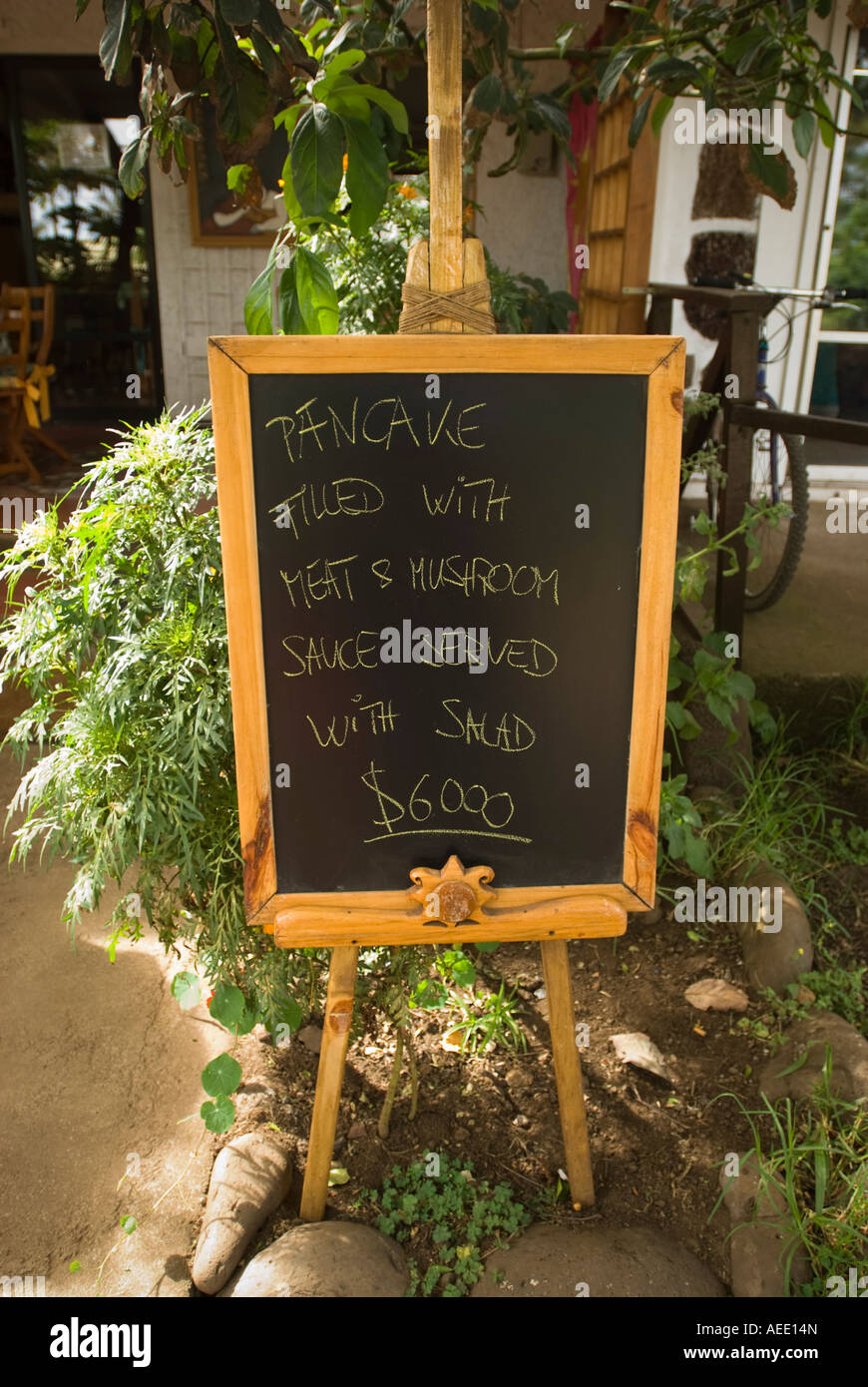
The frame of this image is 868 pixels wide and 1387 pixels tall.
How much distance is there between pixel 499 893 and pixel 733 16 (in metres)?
1.92

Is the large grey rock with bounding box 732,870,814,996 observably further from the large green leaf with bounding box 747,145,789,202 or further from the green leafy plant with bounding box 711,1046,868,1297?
the large green leaf with bounding box 747,145,789,202

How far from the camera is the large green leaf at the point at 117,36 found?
5.62 ft

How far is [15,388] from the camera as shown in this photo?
570 centimetres

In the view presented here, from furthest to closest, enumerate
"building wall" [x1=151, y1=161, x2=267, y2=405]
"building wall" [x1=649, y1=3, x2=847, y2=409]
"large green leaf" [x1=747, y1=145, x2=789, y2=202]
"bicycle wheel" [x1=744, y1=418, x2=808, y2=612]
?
"building wall" [x1=151, y1=161, x2=267, y2=405], "building wall" [x1=649, y1=3, x2=847, y2=409], "bicycle wheel" [x1=744, y1=418, x2=808, y2=612], "large green leaf" [x1=747, y1=145, x2=789, y2=202]

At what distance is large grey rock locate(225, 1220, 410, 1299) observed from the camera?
1.72 meters

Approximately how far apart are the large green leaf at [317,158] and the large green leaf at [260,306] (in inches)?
7.5

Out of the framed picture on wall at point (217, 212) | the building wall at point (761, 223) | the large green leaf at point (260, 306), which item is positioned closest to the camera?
the large green leaf at point (260, 306)

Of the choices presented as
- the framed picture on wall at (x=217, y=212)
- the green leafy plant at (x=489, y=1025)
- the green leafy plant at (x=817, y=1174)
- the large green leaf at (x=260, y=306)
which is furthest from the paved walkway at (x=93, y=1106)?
the framed picture on wall at (x=217, y=212)

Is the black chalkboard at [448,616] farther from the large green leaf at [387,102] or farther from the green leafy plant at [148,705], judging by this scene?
the large green leaf at [387,102]

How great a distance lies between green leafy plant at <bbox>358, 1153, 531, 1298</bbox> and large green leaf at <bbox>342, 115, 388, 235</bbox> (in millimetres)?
1785

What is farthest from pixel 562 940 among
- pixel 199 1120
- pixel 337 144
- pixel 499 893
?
pixel 337 144

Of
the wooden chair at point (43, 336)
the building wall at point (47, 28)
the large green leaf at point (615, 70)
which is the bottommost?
the wooden chair at point (43, 336)

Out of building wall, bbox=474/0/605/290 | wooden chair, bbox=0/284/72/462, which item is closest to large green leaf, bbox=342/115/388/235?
building wall, bbox=474/0/605/290

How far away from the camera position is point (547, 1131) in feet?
6.98
